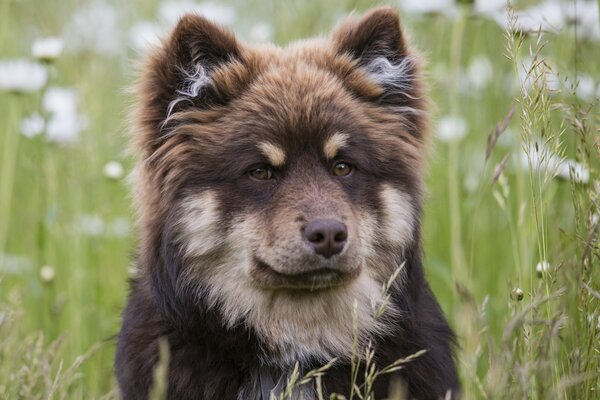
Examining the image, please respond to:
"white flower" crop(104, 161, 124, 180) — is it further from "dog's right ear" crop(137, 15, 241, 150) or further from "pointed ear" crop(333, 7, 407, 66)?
"pointed ear" crop(333, 7, 407, 66)

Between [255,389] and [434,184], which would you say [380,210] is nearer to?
[255,389]

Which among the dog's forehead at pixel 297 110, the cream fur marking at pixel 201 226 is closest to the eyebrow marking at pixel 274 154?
the dog's forehead at pixel 297 110

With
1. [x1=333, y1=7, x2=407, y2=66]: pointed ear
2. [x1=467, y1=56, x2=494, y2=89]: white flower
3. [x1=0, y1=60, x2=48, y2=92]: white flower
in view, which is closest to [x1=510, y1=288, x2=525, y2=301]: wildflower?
[x1=333, y1=7, x2=407, y2=66]: pointed ear

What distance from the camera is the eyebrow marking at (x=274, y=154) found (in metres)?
4.02

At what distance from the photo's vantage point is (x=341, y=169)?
13.5 ft

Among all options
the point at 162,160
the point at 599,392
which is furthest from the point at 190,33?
the point at 599,392

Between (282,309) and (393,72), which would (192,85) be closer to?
(393,72)

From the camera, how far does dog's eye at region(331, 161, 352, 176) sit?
4.09 meters

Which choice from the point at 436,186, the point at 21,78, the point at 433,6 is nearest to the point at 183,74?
the point at 21,78

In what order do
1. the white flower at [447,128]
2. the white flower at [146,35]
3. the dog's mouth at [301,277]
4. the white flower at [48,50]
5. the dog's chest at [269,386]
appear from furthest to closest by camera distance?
the white flower at [447,128] < the white flower at [48,50] < the white flower at [146,35] < the dog's chest at [269,386] < the dog's mouth at [301,277]

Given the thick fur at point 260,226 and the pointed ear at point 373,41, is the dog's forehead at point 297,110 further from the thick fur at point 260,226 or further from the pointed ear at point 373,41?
the pointed ear at point 373,41

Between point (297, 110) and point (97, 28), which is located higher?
point (97, 28)

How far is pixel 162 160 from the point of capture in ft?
13.7

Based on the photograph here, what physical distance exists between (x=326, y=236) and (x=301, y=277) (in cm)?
27
